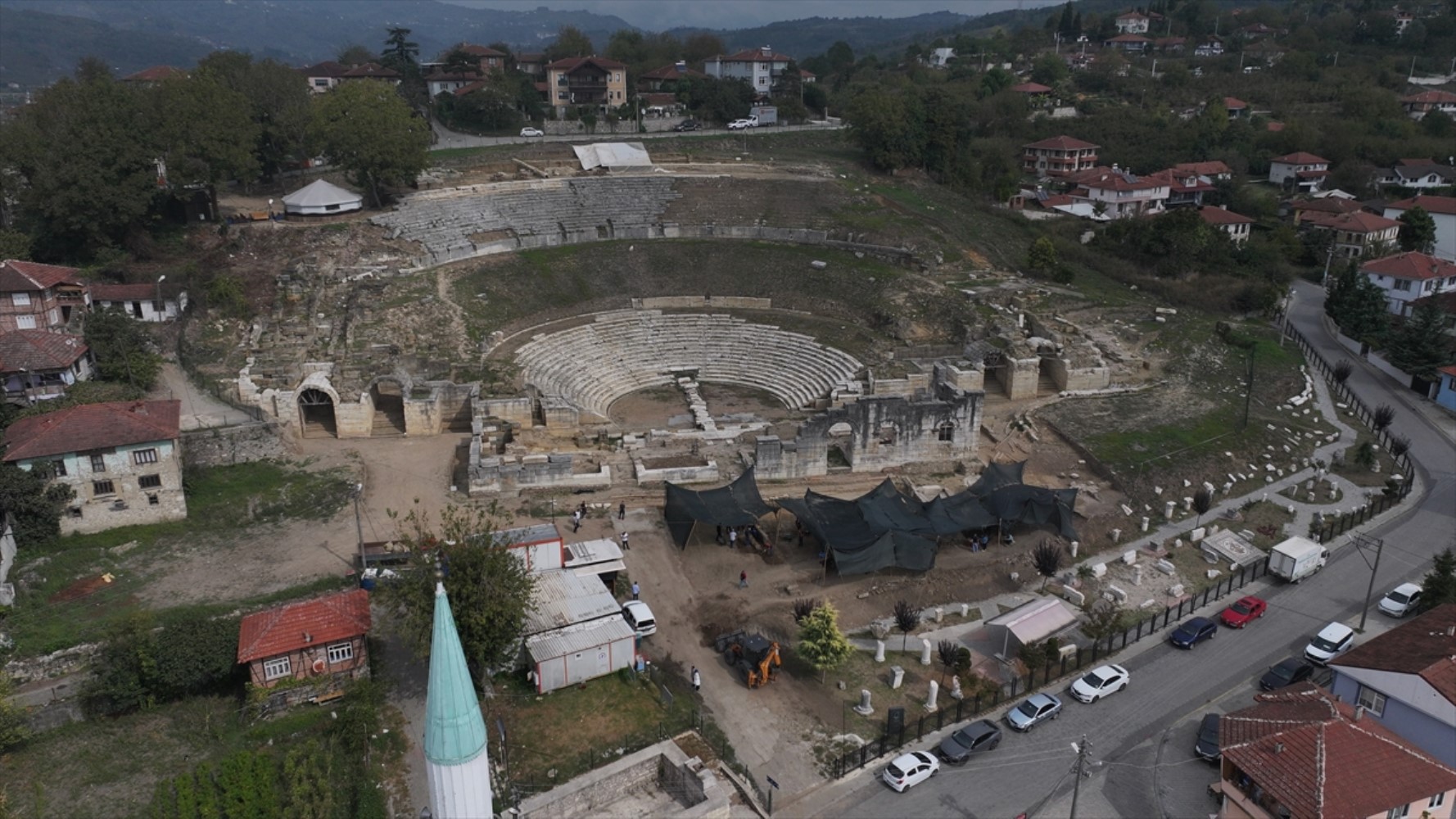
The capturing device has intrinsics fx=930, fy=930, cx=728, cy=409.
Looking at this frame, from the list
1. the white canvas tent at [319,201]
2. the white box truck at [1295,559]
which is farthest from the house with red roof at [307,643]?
the white canvas tent at [319,201]

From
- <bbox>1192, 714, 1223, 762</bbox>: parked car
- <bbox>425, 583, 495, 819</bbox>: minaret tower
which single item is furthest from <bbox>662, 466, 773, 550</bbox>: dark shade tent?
<bbox>425, 583, 495, 819</bbox>: minaret tower

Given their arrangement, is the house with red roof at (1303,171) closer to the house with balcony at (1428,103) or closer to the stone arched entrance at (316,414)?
the house with balcony at (1428,103)

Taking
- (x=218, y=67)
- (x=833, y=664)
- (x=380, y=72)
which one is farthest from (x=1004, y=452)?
(x=380, y=72)

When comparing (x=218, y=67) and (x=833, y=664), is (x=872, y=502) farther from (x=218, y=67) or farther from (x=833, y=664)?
(x=218, y=67)

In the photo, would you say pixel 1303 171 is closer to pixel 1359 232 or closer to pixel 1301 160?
pixel 1301 160

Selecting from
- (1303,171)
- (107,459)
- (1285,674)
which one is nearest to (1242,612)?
(1285,674)

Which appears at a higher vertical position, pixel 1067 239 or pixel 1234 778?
pixel 1067 239
